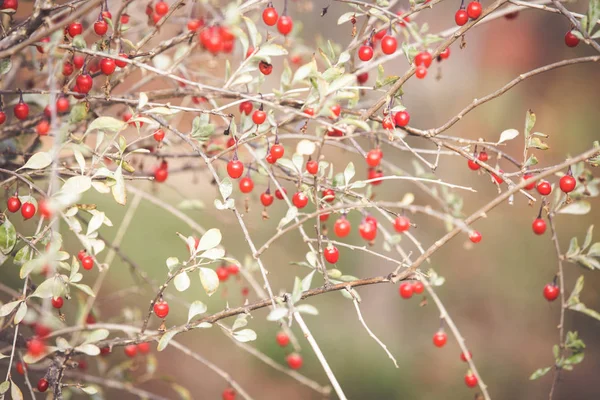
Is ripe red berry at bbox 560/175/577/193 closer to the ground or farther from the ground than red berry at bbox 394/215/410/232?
farther from the ground

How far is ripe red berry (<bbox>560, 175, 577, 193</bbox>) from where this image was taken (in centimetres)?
148

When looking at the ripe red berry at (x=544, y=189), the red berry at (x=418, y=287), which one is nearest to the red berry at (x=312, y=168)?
the red berry at (x=418, y=287)

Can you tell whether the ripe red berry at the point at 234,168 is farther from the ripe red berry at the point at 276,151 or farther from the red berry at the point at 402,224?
the red berry at the point at 402,224

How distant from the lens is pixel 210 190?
21.2ft

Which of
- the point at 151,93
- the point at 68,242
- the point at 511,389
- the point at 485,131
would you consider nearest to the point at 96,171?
the point at 151,93

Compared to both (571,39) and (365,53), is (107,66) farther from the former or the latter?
(571,39)

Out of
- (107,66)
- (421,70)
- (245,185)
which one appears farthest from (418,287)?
(107,66)

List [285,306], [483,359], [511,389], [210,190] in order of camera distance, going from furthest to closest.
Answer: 1. [210,190]
2. [483,359]
3. [511,389]
4. [285,306]

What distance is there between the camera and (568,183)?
1.49 m

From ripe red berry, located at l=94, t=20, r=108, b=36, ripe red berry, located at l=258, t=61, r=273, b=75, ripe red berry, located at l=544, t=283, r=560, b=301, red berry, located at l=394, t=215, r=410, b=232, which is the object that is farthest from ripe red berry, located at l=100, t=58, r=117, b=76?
ripe red berry, located at l=544, t=283, r=560, b=301

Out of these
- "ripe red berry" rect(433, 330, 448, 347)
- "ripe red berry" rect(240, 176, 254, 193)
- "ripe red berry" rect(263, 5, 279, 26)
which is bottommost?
"ripe red berry" rect(433, 330, 448, 347)

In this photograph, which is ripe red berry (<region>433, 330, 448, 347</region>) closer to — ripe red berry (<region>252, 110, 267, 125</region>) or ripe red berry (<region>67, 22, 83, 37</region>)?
ripe red berry (<region>252, 110, 267, 125</region>)

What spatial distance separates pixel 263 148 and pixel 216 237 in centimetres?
52

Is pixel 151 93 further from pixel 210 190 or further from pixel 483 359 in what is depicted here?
pixel 210 190
